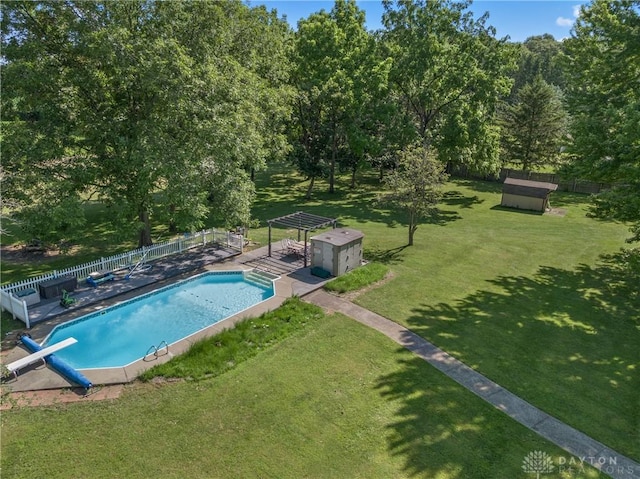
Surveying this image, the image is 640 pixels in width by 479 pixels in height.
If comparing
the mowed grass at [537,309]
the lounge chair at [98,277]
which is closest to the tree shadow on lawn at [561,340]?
the mowed grass at [537,309]

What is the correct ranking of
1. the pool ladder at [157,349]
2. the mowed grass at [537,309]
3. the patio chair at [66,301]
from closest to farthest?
the mowed grass at [537,309] < the pool ladder at [157,349] < the patio chair at [66,301]

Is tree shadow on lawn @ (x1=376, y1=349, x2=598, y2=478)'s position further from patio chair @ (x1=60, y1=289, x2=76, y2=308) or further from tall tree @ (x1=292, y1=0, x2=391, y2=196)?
tall tree @ (x1=292, y1=0, x2=391, y2=196)

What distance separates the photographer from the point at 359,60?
33.4 meters

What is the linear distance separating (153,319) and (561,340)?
15051 millimetres

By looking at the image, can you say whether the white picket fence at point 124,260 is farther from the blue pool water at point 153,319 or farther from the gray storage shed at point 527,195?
the gray storage shed at point 527,195

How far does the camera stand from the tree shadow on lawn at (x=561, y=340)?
10.6 metres

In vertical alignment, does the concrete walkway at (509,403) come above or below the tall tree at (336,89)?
below

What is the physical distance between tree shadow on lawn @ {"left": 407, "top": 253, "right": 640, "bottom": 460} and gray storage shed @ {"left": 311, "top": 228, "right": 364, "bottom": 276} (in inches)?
178

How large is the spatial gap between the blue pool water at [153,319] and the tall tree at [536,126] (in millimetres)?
37265

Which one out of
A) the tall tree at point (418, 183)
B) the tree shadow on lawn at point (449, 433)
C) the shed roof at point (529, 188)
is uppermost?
the tall tree at point (418, 183)

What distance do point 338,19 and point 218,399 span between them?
113 feet

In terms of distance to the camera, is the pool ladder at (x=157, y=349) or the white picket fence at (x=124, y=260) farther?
the white picket fence at (x=124, y=260)

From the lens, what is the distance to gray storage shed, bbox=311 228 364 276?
60.4 feet

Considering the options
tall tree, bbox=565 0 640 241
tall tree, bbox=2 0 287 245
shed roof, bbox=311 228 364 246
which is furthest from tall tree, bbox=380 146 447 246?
tall tree, bbox=2 0 287 245
